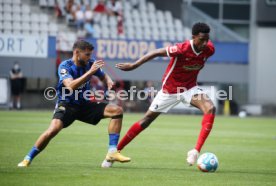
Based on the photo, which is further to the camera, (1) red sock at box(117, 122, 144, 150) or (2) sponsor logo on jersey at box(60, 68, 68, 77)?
(1) red sock at box(117, 122, 144, 150)

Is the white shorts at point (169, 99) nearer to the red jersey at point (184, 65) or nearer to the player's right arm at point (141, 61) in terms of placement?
the red jersey at point (184, 65)

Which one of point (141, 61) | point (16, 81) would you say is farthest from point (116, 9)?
point (141, 61)

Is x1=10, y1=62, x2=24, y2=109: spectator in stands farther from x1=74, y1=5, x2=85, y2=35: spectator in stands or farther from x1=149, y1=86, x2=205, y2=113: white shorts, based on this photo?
x1=149, y1=86, x2=205, y2=113: white shorts

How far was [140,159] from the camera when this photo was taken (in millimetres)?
13141

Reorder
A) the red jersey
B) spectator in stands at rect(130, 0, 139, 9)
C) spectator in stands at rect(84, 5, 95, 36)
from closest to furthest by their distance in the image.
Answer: the red jersey → spectator in stands at rect(84, 5, 95, 36) → spectator in stands at rect(130, 0, 139, 9)

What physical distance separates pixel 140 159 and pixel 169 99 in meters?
1.35

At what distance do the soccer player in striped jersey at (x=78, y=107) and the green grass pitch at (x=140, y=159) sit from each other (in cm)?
35

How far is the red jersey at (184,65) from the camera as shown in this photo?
12.2 m

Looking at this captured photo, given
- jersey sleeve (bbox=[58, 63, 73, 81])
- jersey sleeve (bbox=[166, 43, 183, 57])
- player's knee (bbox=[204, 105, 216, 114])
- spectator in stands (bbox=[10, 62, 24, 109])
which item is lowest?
spectator in stands (bbox=[10, 62, 24, 109])

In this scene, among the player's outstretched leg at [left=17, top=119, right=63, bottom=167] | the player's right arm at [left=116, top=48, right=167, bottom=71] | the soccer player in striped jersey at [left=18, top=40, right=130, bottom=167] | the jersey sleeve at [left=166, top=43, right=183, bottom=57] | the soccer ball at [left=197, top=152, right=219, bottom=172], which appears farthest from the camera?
the jersey sleeve at [left=166, top=43, right=183, bottom=57]

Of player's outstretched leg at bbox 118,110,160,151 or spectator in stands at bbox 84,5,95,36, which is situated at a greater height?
spectator in stands at bbox 84,5,95,36

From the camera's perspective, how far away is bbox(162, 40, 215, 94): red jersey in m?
12.2

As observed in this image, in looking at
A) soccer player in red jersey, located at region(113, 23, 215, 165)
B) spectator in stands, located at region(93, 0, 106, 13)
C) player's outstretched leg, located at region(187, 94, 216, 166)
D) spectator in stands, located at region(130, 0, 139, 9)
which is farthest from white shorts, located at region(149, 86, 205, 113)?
spectator in stands, located at region(130, 0, 139, 9)

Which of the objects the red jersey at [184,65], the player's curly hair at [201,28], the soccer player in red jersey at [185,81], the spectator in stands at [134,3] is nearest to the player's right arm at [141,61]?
the soccer player in red jersey at [185,81]
